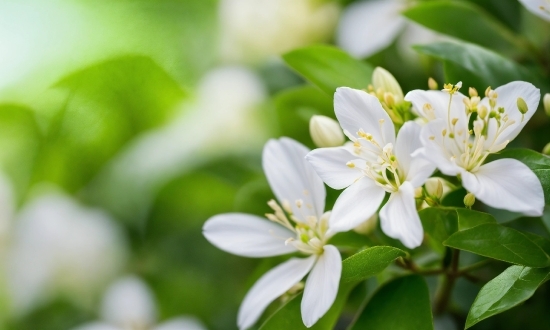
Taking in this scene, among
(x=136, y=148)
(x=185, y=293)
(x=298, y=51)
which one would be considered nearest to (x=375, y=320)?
(x=298, y=51)

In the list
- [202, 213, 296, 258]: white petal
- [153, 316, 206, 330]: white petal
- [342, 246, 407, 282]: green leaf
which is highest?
[342, 246, 407, 282]: green leaf

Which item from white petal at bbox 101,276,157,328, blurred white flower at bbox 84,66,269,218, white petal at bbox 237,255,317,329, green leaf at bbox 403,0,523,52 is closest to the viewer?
white petal at bbox 237,255,317,329

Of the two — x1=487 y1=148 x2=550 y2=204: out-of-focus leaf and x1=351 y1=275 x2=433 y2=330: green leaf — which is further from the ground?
x1=487 y1=148 x2=550 y2=204: out-of-focus leaf

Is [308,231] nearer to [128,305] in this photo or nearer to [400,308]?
[400,308]

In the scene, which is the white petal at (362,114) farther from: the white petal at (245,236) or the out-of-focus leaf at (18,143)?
the out-of-focus leaf at (18,143)

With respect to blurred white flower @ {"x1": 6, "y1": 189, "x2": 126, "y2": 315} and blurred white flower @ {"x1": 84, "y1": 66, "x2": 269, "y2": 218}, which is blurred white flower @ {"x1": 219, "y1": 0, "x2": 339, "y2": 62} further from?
blurred white flower @ {"x1": 6, "y1": 189, "x2": 126, "y2": 315}

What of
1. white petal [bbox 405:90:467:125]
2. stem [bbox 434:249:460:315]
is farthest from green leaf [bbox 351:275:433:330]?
white petal [bbox 405:90:467:125]

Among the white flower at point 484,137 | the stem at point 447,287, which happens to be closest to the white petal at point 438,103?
the white flower at point 484,137

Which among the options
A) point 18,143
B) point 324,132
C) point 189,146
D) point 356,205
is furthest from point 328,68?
point 18,143
